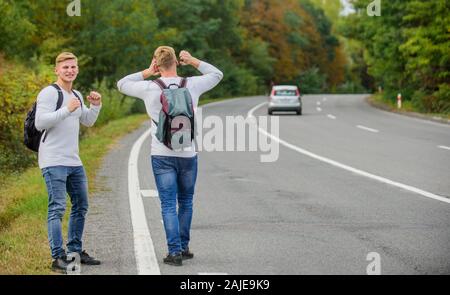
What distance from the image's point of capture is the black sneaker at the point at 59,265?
6.30 m

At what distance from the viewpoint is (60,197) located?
21.5 feet

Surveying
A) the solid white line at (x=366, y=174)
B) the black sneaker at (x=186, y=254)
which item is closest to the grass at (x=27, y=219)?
the black sneaker at (x=186, y=254)

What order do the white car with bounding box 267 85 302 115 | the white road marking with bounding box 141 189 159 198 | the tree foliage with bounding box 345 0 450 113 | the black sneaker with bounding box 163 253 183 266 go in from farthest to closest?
the white car with bounding box 267 85 302 115, the tree foliage with bounding box 345 0 450 113, the white road marking with bounding box 141 189 159 198, the black sneaker with bounding box 163 253 183 266

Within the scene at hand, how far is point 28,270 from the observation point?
626 centimetres

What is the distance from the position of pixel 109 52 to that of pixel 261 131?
14.1 m

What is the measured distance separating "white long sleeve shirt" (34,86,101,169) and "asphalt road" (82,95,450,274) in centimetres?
96

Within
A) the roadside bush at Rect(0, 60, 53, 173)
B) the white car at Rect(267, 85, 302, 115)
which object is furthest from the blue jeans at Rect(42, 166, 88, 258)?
the white car at Rect(267, 85, 302, 115)

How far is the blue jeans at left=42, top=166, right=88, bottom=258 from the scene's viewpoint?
654 centimetres

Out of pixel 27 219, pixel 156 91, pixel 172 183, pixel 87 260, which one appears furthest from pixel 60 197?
pixel 27 219

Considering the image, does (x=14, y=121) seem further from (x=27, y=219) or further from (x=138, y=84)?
(x=138, y=84)

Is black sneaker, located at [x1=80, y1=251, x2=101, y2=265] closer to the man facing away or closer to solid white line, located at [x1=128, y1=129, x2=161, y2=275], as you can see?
solid white line, located at [x1=128, y1=129, x2=161, y2=275]

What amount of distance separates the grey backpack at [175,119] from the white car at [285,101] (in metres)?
29.0

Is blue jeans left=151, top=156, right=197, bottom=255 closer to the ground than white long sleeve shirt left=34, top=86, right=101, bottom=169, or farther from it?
closer to the ground

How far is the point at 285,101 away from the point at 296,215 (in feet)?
87.6
